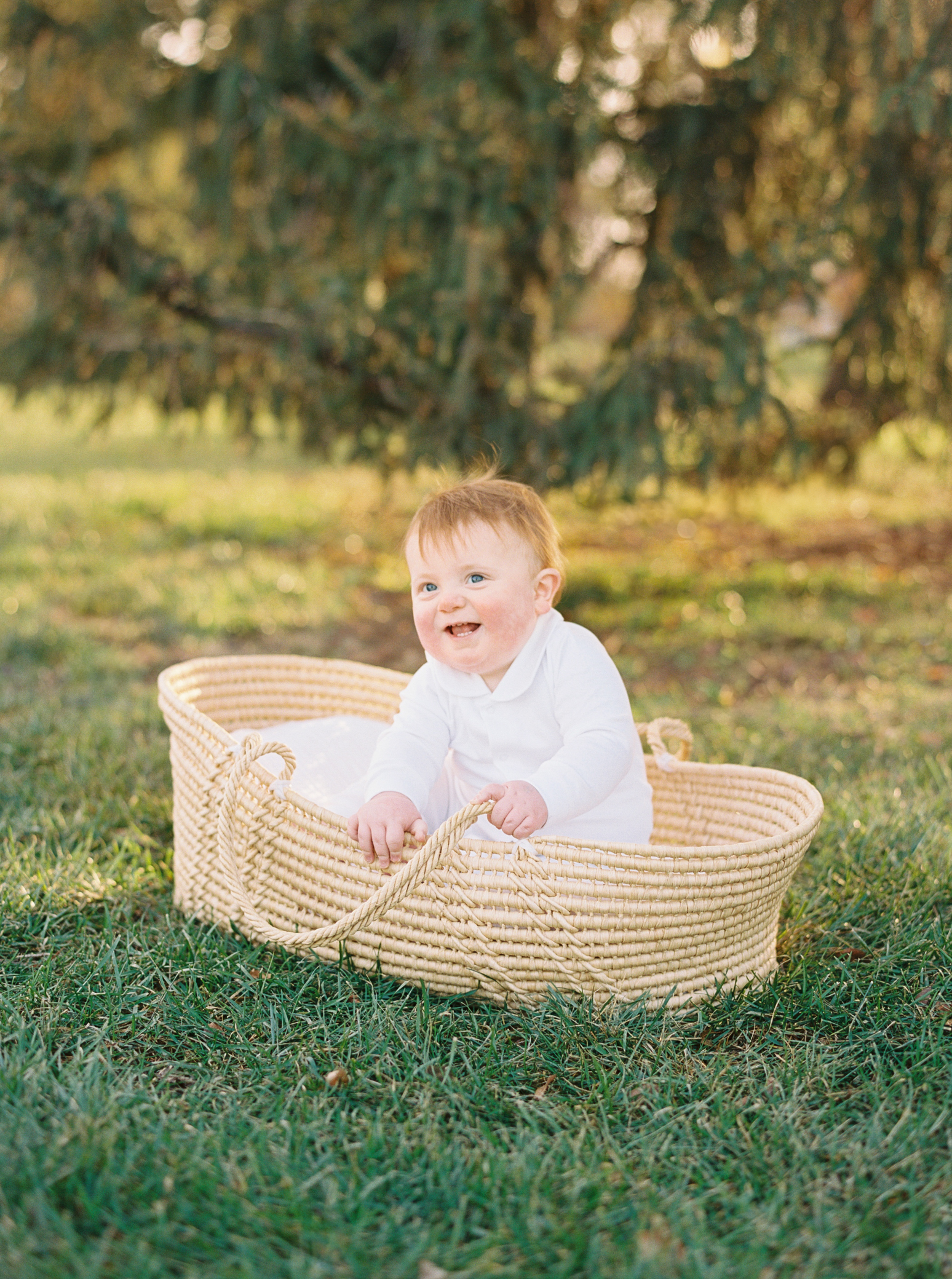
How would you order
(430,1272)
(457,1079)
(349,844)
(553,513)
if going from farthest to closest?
(553,513) < (349,844) < (457,1079) < (430,1272)

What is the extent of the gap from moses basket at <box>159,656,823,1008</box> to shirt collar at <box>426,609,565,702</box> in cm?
38

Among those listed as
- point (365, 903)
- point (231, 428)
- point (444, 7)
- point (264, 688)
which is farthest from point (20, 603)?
point (365, 903)

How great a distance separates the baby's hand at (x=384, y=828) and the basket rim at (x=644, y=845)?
0.04m

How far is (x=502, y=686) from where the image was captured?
2291mm

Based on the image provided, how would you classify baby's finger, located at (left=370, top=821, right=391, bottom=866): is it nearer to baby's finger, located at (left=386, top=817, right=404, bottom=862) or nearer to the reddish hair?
baby's finger, located at (left=386, top=817, right=404, bottom=862)

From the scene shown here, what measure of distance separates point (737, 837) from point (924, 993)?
547 mm

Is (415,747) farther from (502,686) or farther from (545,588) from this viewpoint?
(545,588)

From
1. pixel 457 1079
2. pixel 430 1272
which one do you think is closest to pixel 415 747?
pixel 457 1079

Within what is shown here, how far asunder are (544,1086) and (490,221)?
12.3ft

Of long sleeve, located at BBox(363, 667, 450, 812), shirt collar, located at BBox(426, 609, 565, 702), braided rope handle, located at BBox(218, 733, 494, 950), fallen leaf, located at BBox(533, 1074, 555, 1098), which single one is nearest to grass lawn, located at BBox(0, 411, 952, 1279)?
fallen leaf, located at BBox(533, 1074, 555, 1098)

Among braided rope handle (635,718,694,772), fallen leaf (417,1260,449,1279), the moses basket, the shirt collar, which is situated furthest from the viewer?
braided rope handle (635,718,694,772)

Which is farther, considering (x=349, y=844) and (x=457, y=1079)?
(x=349, y=844)

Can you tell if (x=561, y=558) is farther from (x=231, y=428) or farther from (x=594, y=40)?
(x=231, y=428)

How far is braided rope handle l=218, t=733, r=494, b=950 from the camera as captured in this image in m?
1.88
